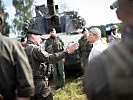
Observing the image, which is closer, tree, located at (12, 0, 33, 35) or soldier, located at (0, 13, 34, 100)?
soldier, located at (0, 13, 34, 100)

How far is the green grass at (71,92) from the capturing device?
31.7ft

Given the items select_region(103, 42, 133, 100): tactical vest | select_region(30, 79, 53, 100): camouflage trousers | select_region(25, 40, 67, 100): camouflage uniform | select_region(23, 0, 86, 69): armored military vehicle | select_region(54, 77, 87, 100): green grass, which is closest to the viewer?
select_region(103, 42, 133, 100): tactical vest

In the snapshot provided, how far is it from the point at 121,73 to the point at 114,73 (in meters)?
0.03

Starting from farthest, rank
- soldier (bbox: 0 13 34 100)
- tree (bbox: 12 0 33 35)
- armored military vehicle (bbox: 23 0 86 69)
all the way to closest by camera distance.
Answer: tree (bbox: 12 0 33 35) → armored military vehicle (bbox: 23 0 86 69) → soldier (bbox: 0 13 34 100)

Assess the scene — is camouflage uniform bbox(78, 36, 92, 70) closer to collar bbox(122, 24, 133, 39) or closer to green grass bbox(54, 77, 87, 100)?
green grass bbox(54, 77, 87, 100)

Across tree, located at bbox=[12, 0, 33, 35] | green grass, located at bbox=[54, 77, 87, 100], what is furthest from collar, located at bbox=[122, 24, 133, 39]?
tree, located at bbox=[12, 0, 33, 35]

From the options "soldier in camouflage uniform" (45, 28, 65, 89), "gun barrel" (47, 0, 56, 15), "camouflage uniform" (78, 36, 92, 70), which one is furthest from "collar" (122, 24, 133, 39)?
"gun barrel" (47, 0, 56, 15)

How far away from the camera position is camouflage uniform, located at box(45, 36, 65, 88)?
1084cm

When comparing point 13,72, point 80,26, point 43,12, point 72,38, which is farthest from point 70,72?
point 13,72

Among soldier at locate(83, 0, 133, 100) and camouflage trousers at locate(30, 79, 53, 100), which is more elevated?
soldier at locate(83, 0, 133, 100)

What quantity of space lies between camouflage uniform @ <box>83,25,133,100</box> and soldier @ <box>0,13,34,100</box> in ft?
5.33

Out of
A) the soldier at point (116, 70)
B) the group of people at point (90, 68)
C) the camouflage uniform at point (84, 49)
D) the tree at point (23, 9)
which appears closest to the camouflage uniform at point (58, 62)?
the camouflage uniform at point (84, 49)

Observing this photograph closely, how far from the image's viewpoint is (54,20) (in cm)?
1512

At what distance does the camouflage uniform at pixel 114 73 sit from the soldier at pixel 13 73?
5.33 feet
